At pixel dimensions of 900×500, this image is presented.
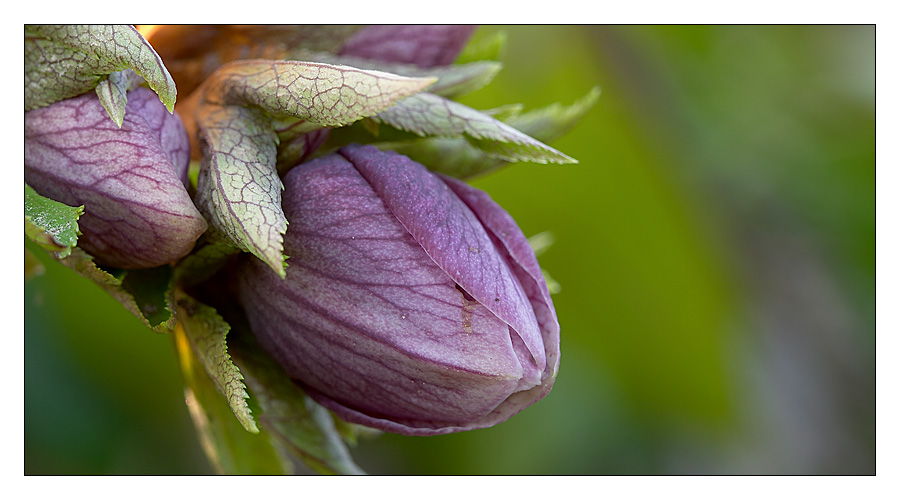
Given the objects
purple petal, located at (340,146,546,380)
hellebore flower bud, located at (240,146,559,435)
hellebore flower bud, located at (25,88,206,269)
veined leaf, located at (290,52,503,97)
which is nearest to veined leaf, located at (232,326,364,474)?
hellebore flower bud, located at (240,146,559,435)

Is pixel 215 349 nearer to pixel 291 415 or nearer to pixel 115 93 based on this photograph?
pixel 291 415

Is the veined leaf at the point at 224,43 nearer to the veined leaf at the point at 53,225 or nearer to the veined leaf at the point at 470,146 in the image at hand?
the veined leaf at the point at 470,146

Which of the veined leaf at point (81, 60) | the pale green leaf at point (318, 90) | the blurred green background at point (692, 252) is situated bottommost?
the blurred green background at point (692, 252)

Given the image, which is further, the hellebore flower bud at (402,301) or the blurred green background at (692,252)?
Result: the blurred green background at (692,252)

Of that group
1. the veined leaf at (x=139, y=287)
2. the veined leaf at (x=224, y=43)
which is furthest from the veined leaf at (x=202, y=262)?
the veined leaf at (x=224, y=43)

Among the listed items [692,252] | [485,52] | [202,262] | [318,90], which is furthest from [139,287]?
[692,252]

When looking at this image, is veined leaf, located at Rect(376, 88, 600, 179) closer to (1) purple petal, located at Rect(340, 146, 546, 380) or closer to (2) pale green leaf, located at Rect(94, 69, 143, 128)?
(1) purple petal, located at Rect(340, 146, 546, 380)
